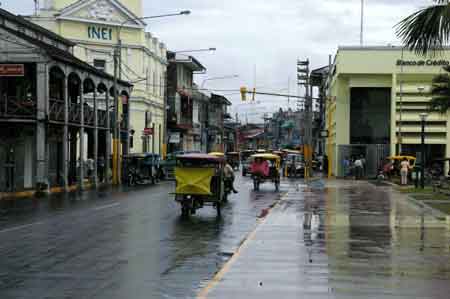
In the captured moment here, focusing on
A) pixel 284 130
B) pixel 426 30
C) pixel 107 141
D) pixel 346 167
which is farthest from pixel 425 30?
pixel 284 130

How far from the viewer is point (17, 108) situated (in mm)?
36844

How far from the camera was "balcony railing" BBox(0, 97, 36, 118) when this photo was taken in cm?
3672

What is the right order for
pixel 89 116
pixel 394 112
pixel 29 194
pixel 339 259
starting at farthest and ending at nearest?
pixel 394 112, pixel 89 116, pixel 29 194, pixel 339 259

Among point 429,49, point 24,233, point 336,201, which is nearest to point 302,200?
point 336,201

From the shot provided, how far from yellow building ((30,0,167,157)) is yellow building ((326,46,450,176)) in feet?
51.5

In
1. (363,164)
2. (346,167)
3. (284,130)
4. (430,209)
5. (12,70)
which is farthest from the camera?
(284,130)

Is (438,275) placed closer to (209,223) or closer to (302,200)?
(209,223)

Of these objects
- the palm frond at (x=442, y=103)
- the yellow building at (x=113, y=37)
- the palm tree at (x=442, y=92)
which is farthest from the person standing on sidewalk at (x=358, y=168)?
the palm tree at (x=442, y=92)

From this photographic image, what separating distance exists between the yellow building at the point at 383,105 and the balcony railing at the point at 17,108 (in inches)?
1118

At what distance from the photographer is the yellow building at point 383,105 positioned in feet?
190

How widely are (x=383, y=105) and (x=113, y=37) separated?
2232 cm

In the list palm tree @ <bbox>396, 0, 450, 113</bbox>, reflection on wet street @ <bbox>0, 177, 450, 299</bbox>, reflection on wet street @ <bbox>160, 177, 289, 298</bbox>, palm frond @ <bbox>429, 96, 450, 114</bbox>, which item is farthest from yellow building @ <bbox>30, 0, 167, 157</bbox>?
palm tree @ <bbox>396, 0, 450, 113</bbox>

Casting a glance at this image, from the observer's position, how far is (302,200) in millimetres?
30938

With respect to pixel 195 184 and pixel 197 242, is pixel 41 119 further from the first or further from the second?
pixel 197 242
